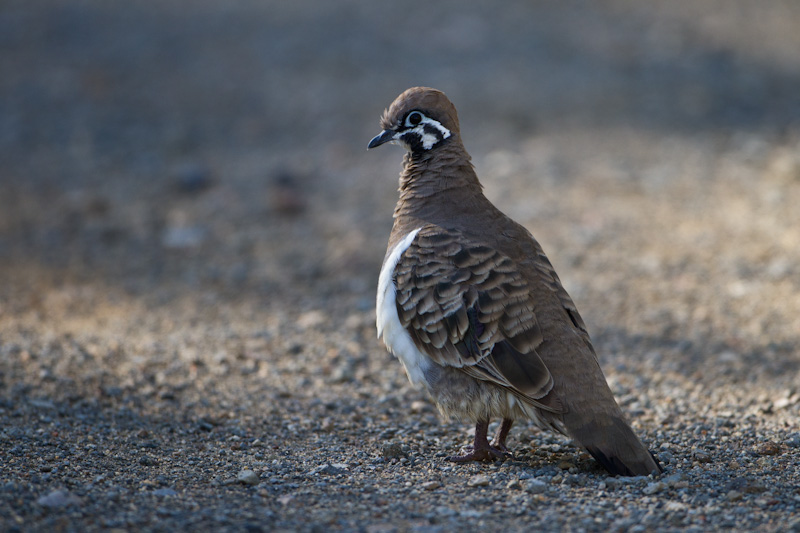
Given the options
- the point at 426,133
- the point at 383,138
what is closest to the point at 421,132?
the point at 426,133

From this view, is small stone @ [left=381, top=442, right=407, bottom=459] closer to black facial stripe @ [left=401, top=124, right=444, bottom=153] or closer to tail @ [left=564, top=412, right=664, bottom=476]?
tail @ [left=564, top=412, right=664, bottom=476]

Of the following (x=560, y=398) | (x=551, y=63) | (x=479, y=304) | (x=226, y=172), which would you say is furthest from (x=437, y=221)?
(x=551, y=63)

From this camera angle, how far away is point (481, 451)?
4.92 meters

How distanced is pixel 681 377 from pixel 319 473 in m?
3.07

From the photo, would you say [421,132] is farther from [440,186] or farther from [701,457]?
[701,457]

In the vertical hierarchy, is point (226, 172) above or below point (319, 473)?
above

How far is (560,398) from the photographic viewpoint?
14.8 feet

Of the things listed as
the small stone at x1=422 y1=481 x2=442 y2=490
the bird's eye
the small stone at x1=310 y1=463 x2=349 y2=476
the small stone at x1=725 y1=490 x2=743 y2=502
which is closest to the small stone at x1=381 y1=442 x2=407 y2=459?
the small stone at x1=310 y1=463 x2=349 y2=476

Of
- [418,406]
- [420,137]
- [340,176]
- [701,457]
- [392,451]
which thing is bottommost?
[701,457]

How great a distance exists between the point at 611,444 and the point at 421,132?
227 centimetres

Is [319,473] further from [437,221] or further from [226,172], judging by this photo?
[226,172]

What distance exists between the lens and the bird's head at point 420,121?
5398 mm

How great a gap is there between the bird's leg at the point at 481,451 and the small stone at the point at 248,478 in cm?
114

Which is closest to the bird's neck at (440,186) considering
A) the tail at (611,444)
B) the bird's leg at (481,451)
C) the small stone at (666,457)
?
the bird's leg at (481,451)
